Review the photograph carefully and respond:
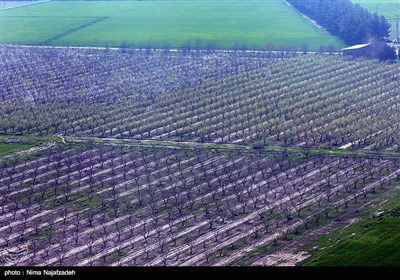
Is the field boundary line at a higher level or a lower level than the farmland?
higher

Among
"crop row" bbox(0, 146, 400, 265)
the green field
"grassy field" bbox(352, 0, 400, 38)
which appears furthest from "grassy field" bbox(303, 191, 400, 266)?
"grassy field" bbox(352, 0, 400, 38)

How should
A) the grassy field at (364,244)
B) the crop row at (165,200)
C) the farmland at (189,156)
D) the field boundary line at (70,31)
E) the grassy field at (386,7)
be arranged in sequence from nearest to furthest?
the grassy field at (364,244)
the crop row at (165,200)
the farmland at (189,156)
the field boundary line at (70,31)
the grassy field at (386,7)

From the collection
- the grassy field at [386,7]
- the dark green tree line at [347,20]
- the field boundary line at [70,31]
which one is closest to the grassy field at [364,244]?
the dark green tree line at [347,20]

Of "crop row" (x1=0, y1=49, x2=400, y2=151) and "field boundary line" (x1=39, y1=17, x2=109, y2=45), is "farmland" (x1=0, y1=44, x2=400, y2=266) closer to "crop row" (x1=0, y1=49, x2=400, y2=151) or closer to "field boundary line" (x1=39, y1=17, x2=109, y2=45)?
"crop row" (x1=0, y1=49, x2=400, y2=151)

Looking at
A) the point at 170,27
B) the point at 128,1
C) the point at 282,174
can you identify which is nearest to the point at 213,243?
the point at 282,174

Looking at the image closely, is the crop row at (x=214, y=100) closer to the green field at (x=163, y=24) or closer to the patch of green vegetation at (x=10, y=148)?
the patch of green vegetation at (x=10, y=148)

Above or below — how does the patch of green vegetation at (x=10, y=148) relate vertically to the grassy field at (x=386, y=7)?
below
